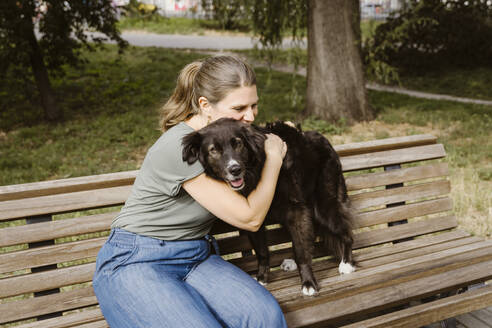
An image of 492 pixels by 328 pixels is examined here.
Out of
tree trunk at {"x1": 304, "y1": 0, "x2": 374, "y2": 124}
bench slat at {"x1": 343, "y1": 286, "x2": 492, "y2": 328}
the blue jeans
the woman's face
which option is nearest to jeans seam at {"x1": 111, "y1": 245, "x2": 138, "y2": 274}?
the blue jeans

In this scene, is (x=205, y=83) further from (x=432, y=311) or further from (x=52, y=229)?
(x=432, y=311)

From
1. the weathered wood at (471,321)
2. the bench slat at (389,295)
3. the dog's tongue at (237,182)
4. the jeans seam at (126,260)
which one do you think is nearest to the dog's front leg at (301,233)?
the bench slat at (389,295)

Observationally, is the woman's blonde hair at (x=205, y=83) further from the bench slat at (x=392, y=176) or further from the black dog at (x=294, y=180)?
the bench slat at (x=392, y=176)

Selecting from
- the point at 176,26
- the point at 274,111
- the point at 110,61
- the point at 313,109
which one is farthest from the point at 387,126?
the point at 176,26

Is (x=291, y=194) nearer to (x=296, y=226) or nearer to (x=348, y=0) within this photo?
(x=296, y=226)

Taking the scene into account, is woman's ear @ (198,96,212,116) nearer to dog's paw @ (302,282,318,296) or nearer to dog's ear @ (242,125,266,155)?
dog's ear @ (242,125,266,155)

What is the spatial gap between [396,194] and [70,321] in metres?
2.36

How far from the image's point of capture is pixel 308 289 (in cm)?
264

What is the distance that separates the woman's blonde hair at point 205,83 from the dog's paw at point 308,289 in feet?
3.93

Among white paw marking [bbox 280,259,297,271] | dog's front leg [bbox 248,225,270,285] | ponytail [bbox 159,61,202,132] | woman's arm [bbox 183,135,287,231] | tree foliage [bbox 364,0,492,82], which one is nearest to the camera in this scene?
woman's arm [bbox 183,135,287,231]

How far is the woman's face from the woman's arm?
0.23 meters

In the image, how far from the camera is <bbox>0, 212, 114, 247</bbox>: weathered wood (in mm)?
2508

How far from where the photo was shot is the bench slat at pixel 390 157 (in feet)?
10.7

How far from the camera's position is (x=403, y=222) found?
3.46 meters
